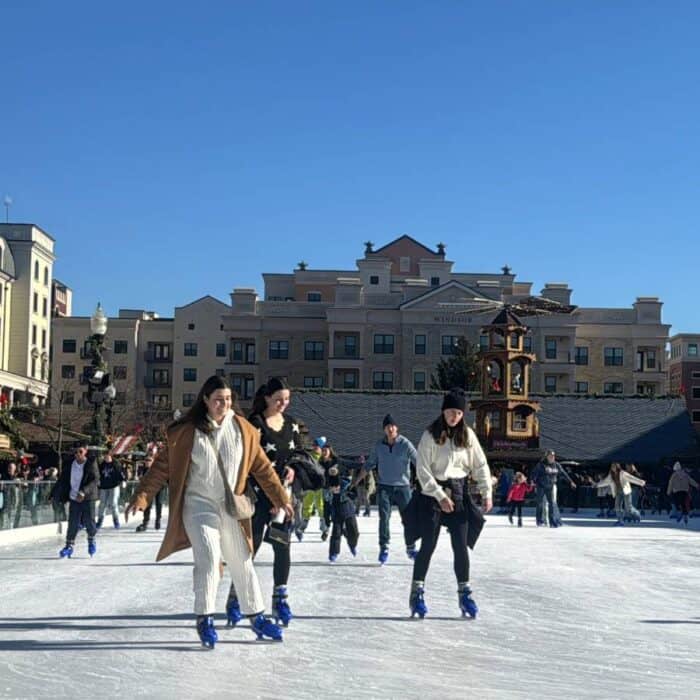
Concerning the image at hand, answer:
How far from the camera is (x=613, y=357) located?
87250 mm

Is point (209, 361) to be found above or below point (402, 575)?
above

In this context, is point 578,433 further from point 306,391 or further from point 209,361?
point 209,361

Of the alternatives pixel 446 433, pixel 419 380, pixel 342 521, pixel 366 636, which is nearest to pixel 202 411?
pixel 366 636

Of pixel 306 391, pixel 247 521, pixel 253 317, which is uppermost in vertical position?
pixel 253 317

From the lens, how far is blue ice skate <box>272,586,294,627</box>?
842cm

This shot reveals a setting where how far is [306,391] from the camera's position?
210ft

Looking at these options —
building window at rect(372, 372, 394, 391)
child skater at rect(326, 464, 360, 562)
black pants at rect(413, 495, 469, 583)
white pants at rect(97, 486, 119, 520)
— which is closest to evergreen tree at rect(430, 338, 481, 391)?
building window at rect(372, 372, 394, 391)

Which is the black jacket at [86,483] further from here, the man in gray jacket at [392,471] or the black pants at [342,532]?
the man in gray jacket at [392,471]

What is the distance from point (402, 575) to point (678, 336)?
4013 inches

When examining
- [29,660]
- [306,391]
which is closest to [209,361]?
[306,391]

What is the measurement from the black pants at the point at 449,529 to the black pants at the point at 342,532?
6.46 meters

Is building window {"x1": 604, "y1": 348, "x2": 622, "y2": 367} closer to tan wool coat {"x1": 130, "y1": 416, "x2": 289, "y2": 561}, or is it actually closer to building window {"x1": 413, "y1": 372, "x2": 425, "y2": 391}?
building window {"x1": 413, "y1": 372, "x2": 425, "y2": 391}

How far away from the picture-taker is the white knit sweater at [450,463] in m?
9.16

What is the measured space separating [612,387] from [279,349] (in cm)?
2366
